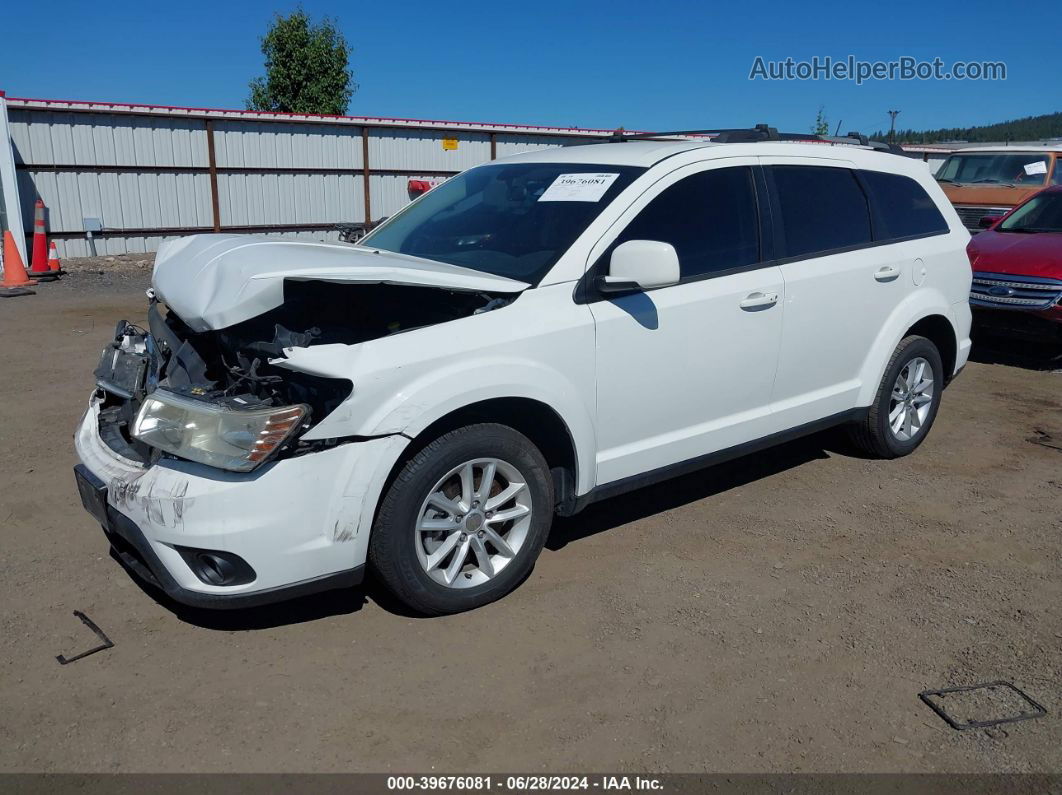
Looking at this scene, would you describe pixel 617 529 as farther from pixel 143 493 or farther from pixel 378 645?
pixel 143 493

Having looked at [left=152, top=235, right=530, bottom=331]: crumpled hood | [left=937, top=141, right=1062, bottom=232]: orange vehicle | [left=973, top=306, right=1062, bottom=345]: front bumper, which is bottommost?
[left=973, top=306, right=1062, bottom=345]: front bumper

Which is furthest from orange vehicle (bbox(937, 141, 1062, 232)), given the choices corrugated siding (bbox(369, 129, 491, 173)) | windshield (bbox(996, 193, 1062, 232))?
corrugated siding (bbox(369, 129, 491, 173))

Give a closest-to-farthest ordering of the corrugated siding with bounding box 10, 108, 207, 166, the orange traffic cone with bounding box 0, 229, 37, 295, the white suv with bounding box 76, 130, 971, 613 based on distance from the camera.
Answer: the white suv with bounding box 76, 130, 971, 613
the orange traffic cone with bounding box 0, 229, 37, 295
the corrugated siding with bounding box 10, 108, 207, 166

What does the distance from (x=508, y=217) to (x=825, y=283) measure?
169 centimetres

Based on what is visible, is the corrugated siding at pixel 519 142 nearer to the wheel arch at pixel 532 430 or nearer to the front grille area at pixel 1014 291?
the front grille area at pixel 1014 291

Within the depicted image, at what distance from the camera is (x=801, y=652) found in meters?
3.37

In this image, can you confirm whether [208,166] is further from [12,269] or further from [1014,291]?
[1014,291]

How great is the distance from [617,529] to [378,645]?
152 cm

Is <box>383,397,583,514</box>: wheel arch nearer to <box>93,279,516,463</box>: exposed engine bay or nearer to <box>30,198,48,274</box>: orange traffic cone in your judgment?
<box>93,279,516,463</box>: exposed engine bay

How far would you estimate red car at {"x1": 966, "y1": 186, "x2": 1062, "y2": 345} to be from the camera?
802 centimetres

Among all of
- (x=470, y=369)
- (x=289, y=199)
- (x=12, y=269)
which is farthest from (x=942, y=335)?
(x=289, y=199)

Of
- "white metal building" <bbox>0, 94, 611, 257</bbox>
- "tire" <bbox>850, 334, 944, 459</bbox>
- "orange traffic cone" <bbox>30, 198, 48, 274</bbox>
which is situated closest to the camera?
"tire" <bbox>850, 334, 944, 459</bbox>

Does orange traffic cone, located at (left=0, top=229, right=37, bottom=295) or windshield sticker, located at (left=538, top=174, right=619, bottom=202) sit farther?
orange traffic cone, located at (left=0, top=229, right=37, bottom=295)

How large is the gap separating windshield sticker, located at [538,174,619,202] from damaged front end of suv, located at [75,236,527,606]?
2.17 feet
